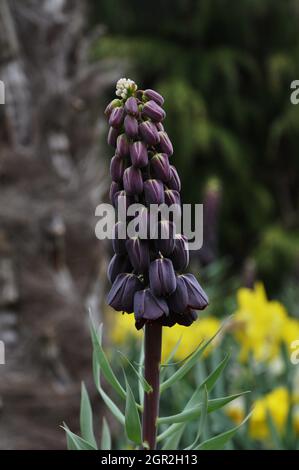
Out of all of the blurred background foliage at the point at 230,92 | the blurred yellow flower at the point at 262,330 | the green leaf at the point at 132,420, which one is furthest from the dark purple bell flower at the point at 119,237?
the blurred background foliage at the point at 230,92

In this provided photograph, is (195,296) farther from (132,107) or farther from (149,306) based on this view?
(132,107)

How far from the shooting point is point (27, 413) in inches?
66.2

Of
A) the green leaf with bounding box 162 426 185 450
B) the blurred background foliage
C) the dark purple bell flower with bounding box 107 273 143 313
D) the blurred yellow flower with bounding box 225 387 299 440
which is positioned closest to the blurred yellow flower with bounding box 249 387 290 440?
the blurred yellow flower with bounding box 225 387 299 440

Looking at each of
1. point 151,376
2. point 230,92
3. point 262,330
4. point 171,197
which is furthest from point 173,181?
point 230,92

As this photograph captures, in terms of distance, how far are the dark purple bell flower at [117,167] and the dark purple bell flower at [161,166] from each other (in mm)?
23

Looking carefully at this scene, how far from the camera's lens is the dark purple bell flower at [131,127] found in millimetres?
567

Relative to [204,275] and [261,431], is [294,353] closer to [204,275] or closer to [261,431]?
[261,431]

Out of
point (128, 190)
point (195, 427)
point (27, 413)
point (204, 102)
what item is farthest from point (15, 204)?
point (204, 102)

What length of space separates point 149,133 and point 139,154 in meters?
0.02

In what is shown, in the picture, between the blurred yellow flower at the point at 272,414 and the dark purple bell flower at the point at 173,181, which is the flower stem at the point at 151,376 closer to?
the dark purple bell flower at the point at 173,181

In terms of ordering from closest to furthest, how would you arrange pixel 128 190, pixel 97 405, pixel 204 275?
pixel 128 190 < pixel 97 405 < pixel 204 275

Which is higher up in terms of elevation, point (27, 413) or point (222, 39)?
point (222, 39)

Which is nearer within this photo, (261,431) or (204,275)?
(261,431)
